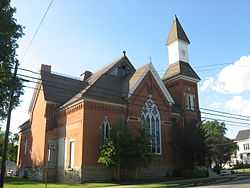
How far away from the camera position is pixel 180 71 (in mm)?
40406

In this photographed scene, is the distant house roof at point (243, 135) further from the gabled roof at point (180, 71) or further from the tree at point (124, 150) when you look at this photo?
the tree at point (124, 150)

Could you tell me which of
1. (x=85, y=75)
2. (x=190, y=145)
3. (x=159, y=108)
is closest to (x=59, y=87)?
(x=85, y=75)

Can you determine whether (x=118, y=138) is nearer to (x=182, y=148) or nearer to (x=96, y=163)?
(x=96, y=163)

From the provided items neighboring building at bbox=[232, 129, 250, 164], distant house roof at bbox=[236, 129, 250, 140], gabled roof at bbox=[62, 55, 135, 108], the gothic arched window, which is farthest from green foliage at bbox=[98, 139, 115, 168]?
distant house roof at bbox=[236, 129, 250, 140]

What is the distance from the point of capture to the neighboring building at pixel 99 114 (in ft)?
98.2

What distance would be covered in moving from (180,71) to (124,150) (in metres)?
16.8

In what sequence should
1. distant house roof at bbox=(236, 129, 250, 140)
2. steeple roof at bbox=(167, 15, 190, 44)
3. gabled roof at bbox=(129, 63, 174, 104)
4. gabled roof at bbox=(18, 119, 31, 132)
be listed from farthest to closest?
distant house roof at bbox=(236, 129, 250, 140)
steeple roof at bbox=(167, 15, 190, 44)
gabled roof at bbox=(18, 119, 31, 132)
gabled roof at bbox=(129, 63, 174, 104)

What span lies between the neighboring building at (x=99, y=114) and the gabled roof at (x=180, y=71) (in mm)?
135

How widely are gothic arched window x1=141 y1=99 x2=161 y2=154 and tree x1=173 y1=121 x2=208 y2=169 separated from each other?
2227 mm

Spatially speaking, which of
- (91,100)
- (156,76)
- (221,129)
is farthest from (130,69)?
(221,129)

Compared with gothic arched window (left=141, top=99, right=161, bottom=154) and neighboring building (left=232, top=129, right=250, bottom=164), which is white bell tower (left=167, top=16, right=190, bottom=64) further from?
neighboring building (left=232, top=129, right=250, bottom=164)

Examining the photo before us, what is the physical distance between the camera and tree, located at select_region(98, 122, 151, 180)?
27484 mm

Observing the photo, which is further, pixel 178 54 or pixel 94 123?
pixel 178 54

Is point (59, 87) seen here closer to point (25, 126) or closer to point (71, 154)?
point (71, 154)
